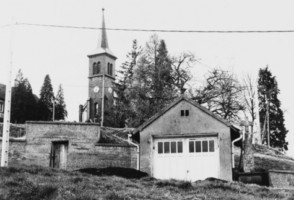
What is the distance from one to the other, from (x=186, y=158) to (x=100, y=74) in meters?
59.2

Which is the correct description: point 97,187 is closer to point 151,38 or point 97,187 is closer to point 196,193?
point 196,193

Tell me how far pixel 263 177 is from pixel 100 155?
1188cm

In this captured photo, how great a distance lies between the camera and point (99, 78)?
82375mm

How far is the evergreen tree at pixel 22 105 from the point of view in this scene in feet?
186

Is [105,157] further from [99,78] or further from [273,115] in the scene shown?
[99,78]

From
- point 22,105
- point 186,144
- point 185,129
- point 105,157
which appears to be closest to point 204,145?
point 186,144

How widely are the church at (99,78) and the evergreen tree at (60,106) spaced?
4817mm

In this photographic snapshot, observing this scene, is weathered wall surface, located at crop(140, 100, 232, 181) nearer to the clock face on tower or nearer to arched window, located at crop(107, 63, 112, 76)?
the clock face on tower

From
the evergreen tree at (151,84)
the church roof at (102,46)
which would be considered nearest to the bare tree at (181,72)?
the evergreen tree at (151,84)

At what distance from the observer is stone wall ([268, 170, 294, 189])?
→ 71.8 ft

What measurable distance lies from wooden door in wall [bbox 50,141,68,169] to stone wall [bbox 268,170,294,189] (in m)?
13.6

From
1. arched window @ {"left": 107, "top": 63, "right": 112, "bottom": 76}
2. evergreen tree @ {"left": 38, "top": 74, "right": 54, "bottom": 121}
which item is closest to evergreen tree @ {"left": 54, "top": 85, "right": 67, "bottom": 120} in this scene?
evergreen tree @ {"left": 38, "top": 74, "right": 54, "bottom": 121}

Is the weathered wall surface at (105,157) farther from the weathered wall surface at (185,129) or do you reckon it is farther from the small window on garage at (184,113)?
the small window on garage at (184,113)

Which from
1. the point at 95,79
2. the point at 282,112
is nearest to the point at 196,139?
the point at 282,112
